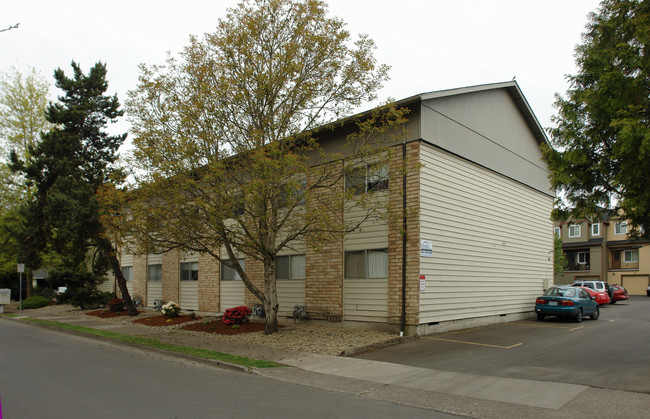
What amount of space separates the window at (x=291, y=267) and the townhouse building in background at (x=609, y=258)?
132 feet

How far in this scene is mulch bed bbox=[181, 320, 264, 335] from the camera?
656 inches

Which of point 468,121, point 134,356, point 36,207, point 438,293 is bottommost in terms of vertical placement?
point 134,356

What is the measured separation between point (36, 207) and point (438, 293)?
20069mm

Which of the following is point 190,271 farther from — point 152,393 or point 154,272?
point 152,393

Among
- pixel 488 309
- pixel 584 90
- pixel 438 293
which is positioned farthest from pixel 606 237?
pixel 584 90

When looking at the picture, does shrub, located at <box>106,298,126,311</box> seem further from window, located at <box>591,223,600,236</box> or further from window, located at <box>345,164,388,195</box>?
window, located at <box>591,223,600,236</box>

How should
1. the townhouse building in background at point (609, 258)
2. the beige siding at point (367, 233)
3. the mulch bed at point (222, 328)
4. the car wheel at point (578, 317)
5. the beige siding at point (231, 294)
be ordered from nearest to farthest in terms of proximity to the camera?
1. the beige siding at point (367, 233)
2. the mulch bed at point (222, 328)
3. the car wheel at point (578, 317)
4. the beige siding at point (231, 294)
5. the townhouse building in background at point (609, 258)

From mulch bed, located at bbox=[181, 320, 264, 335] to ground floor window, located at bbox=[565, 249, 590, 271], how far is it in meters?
45.4

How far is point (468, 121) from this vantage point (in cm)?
1803

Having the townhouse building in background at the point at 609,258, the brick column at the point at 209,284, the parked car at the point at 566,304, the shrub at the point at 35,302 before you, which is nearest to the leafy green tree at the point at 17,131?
the shrub at the point at 35,302

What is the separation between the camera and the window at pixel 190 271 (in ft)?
79.5

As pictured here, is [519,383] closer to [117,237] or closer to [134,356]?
[134,356]

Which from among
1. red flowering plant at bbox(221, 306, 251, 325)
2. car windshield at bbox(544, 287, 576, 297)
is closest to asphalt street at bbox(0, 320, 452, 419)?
red flowering plant at bbox(221, 306, 251, 325)

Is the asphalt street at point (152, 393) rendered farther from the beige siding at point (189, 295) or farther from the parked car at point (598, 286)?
the parked car at point (598, 286)
